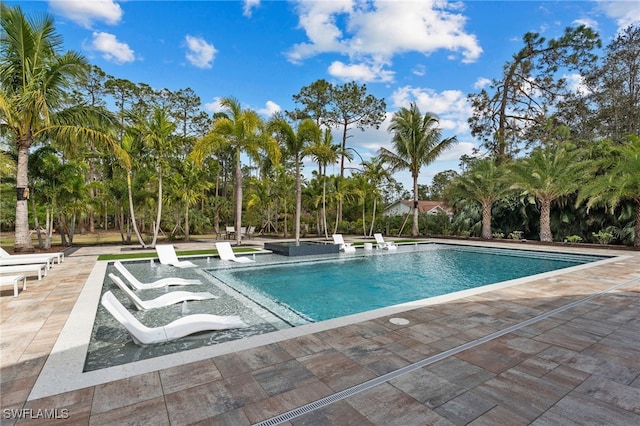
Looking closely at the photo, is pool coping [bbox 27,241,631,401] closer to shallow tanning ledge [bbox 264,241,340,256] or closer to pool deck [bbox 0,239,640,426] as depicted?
pool deck [bbox 0,239,640,426]

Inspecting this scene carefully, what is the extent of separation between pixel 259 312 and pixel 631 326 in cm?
575

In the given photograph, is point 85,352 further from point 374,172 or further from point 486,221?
point 486,221

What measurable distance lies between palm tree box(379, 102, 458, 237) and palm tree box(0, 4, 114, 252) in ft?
59.2

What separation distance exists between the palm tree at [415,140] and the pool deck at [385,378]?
1849cm

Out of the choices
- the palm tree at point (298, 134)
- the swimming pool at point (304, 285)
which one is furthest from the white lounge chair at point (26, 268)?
the palm tree at point (298, 134)

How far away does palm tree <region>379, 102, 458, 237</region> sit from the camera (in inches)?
872

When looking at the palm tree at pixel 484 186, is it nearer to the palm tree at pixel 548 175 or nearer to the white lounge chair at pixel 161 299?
the palm tree at pixel 548 175

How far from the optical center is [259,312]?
5.62m

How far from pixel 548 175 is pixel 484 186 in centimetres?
356

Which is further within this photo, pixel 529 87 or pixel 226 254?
pixel 529 87

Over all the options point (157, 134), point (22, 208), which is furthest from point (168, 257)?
point (157, 134)

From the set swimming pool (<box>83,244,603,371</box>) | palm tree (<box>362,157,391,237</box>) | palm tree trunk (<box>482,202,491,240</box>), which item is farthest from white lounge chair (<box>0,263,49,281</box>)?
palm tree trunk (<box>482,202,491,240</box>)

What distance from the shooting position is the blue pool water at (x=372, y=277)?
22.0 ft

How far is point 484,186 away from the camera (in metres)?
19.8
